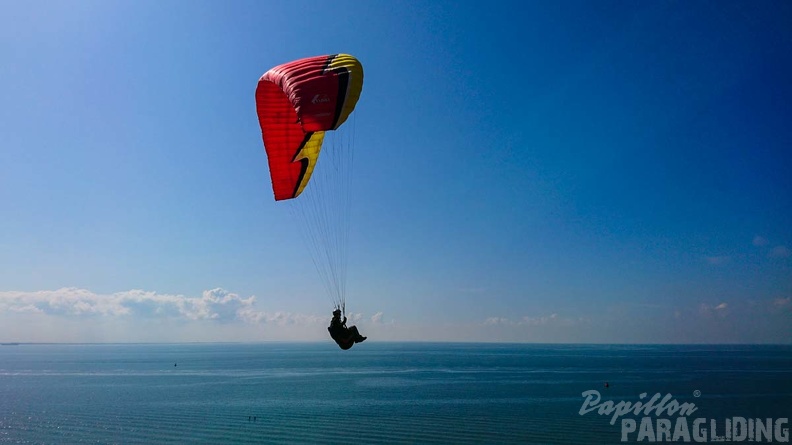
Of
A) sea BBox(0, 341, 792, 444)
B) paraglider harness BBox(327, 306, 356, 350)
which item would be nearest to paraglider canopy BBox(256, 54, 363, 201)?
paraglider harness BBox(327, 306, 356, 350)

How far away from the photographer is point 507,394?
52062 millimetres

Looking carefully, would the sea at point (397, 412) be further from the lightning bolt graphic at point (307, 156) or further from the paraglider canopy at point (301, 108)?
the paraglider canopy at point (301, 108)

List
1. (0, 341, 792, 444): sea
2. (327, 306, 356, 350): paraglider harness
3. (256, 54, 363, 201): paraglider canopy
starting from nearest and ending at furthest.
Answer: (256, 54, 363, 201): paraglider canopy < (327, 306, 356, 350): paraglider harness < (0, 341, 792, 444): sea

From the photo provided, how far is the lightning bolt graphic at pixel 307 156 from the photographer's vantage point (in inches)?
583

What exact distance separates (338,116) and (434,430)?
28005 mm

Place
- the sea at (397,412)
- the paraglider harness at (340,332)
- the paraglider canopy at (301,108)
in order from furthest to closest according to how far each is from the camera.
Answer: the sea at (397,412)
the paraglider harness at (340,332)
the paraglider canopy at (301,108)

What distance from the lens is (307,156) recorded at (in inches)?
594

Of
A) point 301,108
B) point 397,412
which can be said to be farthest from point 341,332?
point 397,412

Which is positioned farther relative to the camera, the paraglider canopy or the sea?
the sea

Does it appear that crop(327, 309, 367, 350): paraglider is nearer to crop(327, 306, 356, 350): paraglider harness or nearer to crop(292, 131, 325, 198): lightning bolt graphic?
crop(327, 306, 356, 350): paraglider harness

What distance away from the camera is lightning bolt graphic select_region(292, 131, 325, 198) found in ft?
48.6

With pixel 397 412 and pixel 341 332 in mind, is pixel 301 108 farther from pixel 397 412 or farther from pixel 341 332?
pixel 397 412

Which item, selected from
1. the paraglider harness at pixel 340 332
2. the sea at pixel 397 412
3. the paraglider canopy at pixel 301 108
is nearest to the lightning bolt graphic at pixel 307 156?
the paraglider canopy at pixel 301 108

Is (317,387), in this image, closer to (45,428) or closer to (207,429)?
(207,429)
